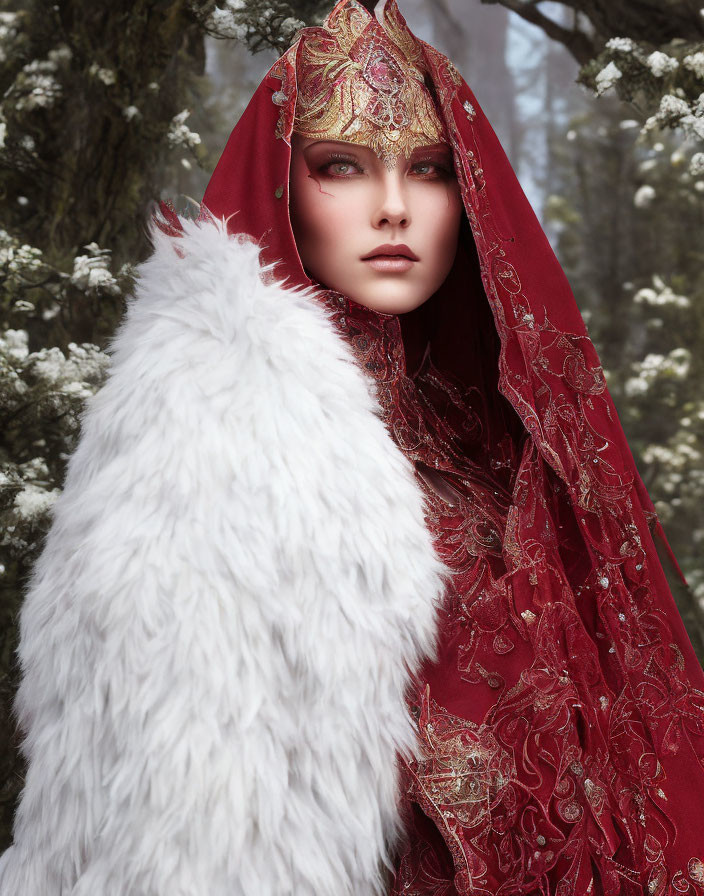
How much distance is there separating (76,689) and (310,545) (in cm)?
26

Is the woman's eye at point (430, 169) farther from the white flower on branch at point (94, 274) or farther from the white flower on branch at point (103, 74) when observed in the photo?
the white flower on branch at point (103, 74)

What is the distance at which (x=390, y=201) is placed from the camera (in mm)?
1164

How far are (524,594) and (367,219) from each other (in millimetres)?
499

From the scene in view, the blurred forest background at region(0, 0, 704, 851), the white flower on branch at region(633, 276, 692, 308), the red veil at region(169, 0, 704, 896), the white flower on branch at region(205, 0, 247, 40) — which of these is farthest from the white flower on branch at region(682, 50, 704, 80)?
the white flower on branch at region(633, 276, 692, 308)

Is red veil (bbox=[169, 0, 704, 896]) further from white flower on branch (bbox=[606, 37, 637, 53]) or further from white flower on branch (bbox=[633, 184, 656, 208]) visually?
white flower on branch (bbox=[633, 184, 656, 208])

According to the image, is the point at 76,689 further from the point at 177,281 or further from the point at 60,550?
the point at 177,281

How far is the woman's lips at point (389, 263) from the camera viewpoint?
1.19 meters

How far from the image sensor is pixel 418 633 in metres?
0.95

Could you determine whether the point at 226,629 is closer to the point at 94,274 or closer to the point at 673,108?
the point at 94,274

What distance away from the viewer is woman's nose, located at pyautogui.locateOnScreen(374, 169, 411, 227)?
3.82 feet

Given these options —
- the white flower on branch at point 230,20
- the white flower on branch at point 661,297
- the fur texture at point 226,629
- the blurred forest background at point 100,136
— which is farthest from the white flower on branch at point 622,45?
the white flower on branch at point 661,297

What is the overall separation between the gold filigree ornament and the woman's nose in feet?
0.05

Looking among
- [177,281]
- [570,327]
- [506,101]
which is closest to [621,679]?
[570,327]

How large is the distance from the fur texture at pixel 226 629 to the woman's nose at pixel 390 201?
0.23 m
